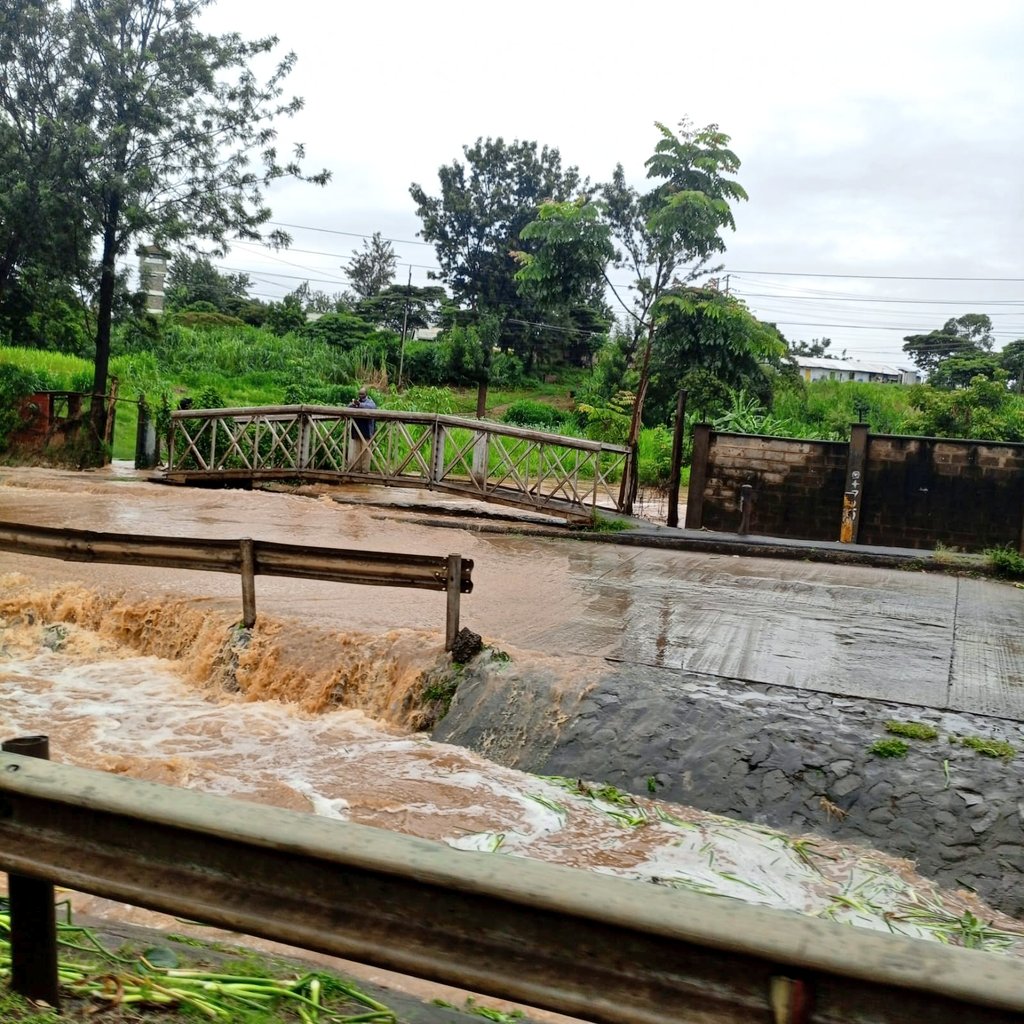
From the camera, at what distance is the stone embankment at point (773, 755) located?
6172 millimetres

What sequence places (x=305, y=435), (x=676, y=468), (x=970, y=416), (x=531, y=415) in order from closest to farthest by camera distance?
(x=676, y=468), (x=305, y=435), (x=970, y=416), (x=531, y=415)

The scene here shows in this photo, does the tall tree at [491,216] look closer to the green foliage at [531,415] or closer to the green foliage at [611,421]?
the green foliage at [531,415]

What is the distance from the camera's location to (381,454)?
2064cm

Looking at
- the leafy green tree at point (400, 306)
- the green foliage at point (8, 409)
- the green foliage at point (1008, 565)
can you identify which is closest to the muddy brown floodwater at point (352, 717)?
the green foliage at point (1008, 565)

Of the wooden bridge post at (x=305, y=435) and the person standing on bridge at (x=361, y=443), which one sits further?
the wooden bridge post at (x=305, y=435)

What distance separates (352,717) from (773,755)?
3.16 meters

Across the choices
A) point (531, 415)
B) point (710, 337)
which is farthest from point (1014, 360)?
point (710, 337)

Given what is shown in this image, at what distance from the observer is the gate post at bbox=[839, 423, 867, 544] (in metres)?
17.7

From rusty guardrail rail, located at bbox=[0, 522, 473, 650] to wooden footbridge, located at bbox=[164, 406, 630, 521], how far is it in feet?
30.4

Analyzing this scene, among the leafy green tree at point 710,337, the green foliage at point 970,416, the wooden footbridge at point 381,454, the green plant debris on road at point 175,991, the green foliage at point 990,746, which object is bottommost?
the green foliage at point 990,746

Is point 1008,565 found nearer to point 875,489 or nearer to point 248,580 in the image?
point 875,489

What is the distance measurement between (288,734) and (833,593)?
271 inches

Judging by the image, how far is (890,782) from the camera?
6535 mm

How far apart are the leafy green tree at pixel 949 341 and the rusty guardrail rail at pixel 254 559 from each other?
55.6m
